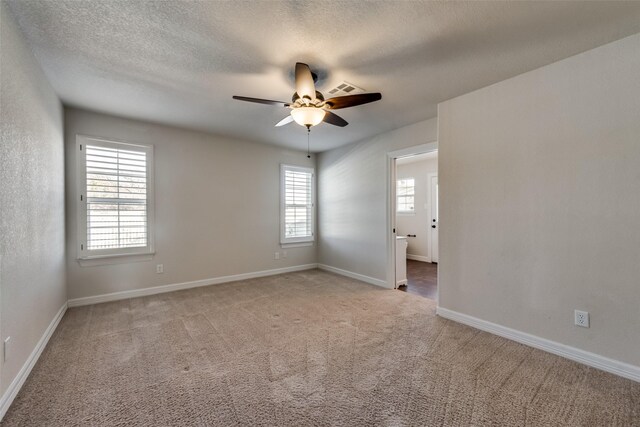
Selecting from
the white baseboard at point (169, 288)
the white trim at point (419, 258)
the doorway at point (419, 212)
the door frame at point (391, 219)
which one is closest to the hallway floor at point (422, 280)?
the doorway at point (419, 212)

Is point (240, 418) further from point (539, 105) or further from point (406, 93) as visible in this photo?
point (539, 105)

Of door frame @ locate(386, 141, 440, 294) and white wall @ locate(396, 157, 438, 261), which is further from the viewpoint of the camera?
white wall @ locate(396, 157, 438, 261)

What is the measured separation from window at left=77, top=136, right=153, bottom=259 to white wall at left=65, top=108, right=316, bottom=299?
0.32 ft

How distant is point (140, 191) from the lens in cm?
387

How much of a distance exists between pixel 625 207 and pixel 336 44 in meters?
2.50

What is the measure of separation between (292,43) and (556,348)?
3.35m

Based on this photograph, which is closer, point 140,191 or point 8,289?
point 8,289

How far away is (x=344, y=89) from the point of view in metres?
2.80

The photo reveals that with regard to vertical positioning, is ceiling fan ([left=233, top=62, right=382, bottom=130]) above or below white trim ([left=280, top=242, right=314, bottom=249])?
above

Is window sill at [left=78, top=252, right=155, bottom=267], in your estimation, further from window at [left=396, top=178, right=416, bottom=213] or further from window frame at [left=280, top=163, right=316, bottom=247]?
window at [left=396, top=178, right=416, bottom=213]

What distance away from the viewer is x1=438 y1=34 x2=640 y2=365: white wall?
6.73 feet

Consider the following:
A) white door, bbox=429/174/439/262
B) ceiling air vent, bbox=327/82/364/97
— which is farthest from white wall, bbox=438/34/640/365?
white door, bbox=429/174/439/262

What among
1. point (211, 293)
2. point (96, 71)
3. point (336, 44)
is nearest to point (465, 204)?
point (336, 44)

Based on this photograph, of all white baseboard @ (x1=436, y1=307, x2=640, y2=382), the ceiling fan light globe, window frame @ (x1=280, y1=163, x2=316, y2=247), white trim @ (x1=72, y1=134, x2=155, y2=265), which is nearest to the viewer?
white baseboard @ (x1=436, y1=307, x2=640, y2=382)
